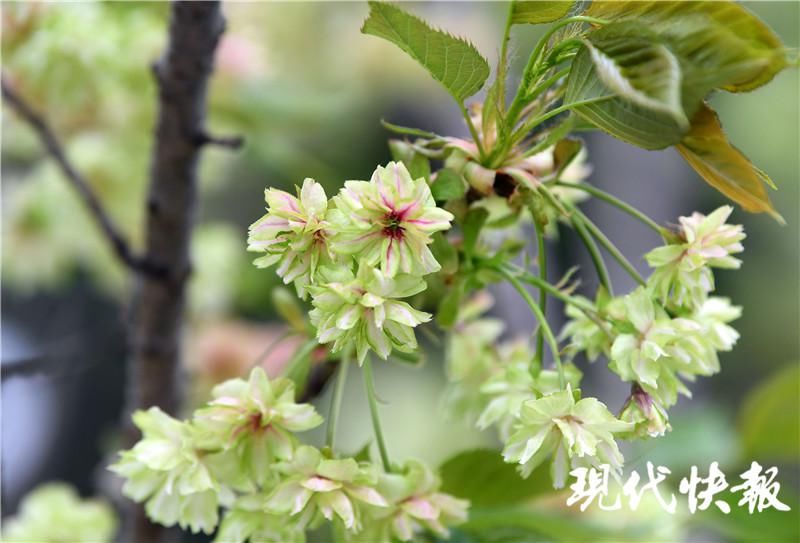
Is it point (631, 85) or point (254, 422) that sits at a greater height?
point (631, 85)

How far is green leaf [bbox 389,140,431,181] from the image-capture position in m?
0.33

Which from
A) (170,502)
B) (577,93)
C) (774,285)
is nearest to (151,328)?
(170,502)

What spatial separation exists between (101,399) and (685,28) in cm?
131

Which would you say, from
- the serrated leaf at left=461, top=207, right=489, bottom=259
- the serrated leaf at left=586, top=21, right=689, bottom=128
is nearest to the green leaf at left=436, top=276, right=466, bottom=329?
the serrated leaf at left=461, top=207, right=489, bottom=259

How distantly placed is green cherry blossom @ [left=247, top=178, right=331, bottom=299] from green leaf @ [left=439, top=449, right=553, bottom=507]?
0.15m

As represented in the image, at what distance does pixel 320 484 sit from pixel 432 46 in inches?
6.5

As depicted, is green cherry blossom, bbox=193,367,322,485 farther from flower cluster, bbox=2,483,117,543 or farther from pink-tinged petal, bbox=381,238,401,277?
flower cluster, bbox=2,483,117,543

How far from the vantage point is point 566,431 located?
295mm

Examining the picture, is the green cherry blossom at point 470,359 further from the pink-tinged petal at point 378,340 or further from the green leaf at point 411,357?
the pink-tinged petal at point 378,340

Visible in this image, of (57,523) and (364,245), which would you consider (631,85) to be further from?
(57,523)

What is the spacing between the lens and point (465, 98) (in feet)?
1.08

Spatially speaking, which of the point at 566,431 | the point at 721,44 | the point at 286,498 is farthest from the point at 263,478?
the point at 721,44

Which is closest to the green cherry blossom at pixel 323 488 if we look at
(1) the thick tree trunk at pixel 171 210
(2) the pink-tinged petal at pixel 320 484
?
(2) the pink-tinged petal at pixel 320 484

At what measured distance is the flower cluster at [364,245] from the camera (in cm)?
28
